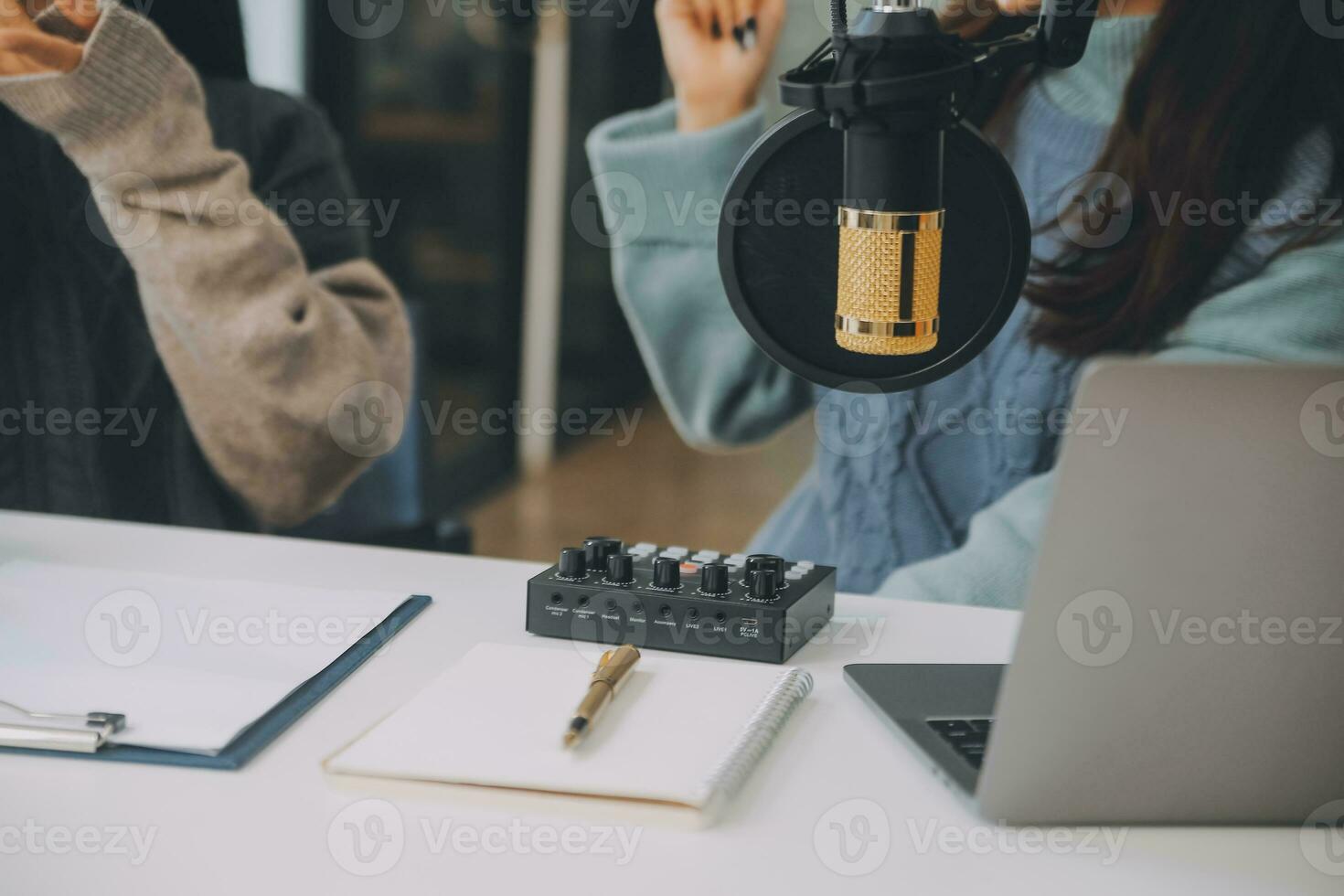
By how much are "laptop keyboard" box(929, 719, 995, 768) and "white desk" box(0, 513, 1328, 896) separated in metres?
0.03

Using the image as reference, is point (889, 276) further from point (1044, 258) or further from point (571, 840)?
point (1044, 258)

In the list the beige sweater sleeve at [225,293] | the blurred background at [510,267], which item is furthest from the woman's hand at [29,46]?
the blurred background at [510,267]

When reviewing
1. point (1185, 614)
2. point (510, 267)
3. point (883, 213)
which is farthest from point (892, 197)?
point (510, 267)

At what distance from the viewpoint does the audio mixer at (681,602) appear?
89cm

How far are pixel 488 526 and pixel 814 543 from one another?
5.59ft

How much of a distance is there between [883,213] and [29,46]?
938 mm

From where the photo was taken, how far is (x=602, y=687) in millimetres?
780

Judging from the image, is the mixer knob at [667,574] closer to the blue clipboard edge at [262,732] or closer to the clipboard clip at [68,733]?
the blue clipboard edge at [262,732]

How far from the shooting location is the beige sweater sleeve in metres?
1.27

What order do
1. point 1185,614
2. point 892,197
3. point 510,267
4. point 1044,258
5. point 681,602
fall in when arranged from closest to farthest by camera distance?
1. point 1185,614
2. point 892,197
3. point 681,602
4. point 1044,258
5. point 510,267

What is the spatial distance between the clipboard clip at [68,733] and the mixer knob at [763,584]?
1.32ft

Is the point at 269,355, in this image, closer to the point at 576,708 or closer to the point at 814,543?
the point at 814,543

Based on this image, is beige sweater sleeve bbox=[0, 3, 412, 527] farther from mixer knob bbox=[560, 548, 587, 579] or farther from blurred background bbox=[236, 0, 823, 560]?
blurred background bbox=[236, 0, 823, 560]

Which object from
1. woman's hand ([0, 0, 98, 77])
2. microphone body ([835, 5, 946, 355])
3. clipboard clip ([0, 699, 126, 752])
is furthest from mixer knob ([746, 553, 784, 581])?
woman's hand ([0, 0, 98, 77])
